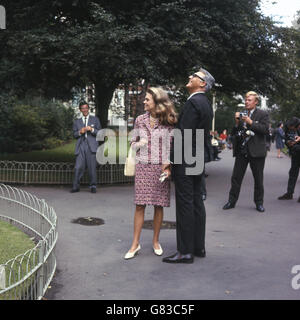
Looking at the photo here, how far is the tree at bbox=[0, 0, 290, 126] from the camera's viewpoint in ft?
33.3

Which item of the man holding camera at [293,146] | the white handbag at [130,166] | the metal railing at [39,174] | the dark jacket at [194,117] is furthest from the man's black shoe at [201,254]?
the metal railing at [39,174]

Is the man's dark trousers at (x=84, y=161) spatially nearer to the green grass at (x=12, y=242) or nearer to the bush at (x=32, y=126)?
the green grass at (x=12, y=242)

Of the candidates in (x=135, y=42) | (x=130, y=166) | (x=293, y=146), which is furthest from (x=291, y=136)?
(x=130, y=166)

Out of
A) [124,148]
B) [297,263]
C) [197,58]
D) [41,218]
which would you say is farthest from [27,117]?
[297,263]

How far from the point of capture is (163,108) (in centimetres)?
533

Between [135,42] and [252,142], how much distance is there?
12.7 feet

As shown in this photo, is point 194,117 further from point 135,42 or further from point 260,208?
point 135,42

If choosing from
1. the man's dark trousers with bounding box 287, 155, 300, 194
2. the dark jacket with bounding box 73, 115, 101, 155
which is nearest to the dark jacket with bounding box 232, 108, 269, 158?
the man's dark trousers with bounding box 287, 155, 300, 194

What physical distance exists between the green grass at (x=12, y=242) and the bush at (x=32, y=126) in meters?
12.4

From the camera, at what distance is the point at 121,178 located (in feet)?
40.7

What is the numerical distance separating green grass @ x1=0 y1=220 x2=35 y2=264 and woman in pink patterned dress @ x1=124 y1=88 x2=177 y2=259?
4.46 feet

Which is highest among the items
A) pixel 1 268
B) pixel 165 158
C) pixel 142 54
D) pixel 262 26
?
pixel 262 26
